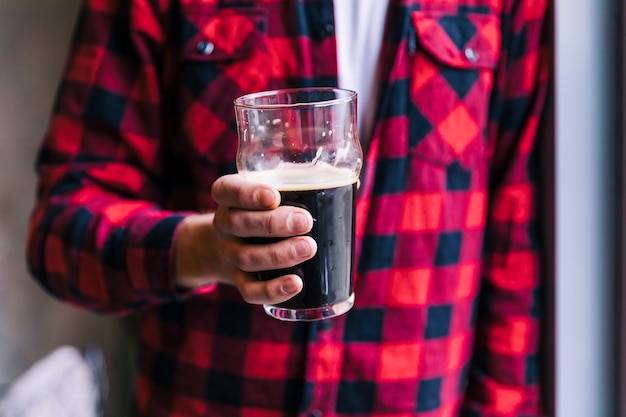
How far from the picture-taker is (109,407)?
45.2 inches

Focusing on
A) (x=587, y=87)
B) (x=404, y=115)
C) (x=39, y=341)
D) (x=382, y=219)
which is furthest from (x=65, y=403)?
(x=587, y=87)

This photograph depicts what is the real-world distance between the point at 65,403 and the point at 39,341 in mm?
233

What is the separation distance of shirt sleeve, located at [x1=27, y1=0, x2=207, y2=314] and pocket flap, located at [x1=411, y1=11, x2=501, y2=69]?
0.35 meters

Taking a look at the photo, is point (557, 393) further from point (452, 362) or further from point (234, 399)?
point (234, 399)

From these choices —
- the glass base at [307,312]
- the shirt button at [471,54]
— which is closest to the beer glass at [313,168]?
the glass base at [307,312]

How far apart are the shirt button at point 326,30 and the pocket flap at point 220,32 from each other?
8 centimetres

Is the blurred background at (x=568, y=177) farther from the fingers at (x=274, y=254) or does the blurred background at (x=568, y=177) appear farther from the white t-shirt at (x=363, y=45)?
the fingers at (x=274, y=254)

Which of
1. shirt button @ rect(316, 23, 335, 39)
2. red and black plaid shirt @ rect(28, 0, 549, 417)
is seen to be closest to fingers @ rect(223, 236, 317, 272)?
red and black plaid shirt @ rect(28, 0, 549, 417)

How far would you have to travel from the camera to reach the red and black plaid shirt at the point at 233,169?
0.84 metres

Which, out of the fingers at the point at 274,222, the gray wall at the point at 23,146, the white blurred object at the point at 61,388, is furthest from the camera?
the gray wall at the point at 23,146

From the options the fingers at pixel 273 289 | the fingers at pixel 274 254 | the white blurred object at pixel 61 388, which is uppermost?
the fingers at pixel 274 254

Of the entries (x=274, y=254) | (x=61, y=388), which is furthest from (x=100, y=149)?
(x=274, y=254)

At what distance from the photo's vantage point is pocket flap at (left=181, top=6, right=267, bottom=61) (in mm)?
847

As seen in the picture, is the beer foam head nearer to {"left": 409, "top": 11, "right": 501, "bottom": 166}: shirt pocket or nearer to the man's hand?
the man's hand
